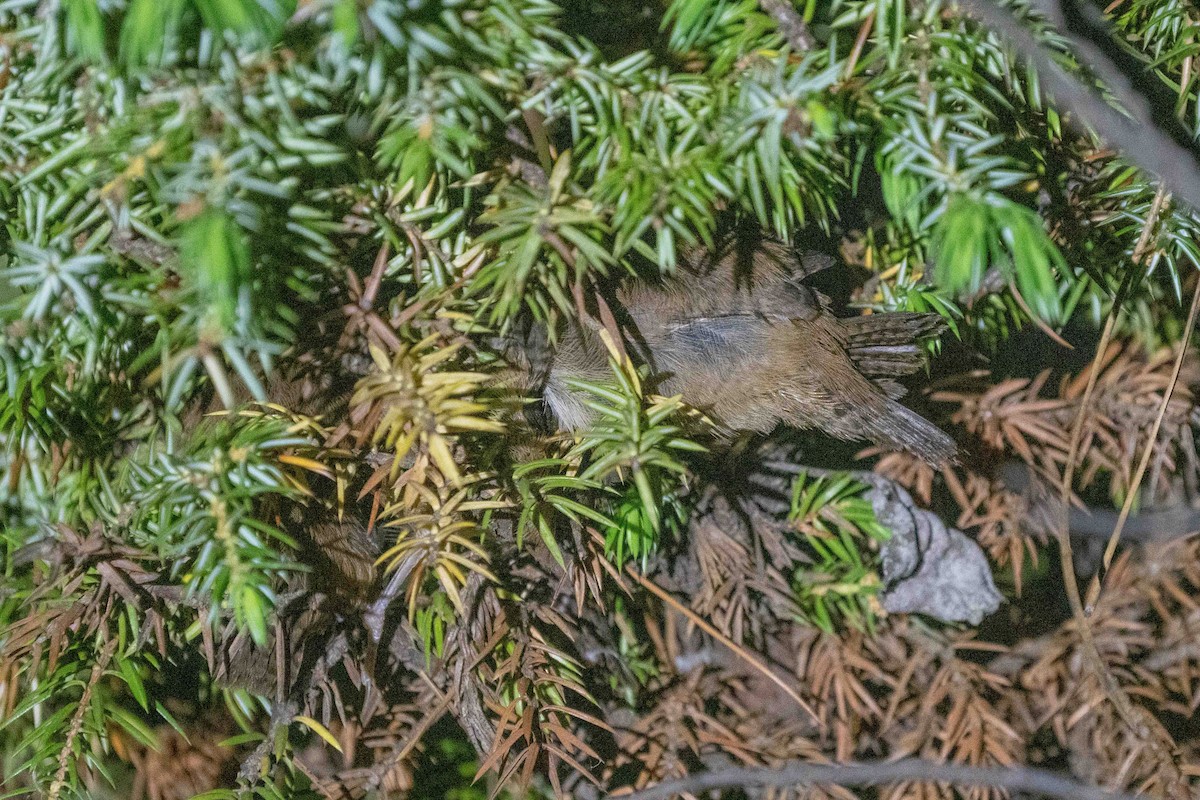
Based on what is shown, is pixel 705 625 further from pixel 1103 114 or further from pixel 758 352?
pixel 1103 114

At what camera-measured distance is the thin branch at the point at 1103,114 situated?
748 mm

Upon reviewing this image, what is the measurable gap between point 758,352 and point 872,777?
2.21ft

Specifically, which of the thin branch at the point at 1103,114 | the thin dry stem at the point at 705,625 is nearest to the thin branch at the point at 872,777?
the thin dry stem at the point at 705,625

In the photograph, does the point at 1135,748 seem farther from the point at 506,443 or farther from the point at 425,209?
the point at 425,209

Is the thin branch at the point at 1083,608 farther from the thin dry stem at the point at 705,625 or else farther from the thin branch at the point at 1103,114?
the thin dry stem at the point at 705,625

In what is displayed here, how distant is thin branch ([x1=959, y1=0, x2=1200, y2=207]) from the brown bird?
0.92 feet

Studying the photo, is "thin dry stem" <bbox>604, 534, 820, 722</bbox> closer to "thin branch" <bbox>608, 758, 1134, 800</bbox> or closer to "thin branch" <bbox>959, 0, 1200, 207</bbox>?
"thin branch" <bbox>608, 758, 1134, 800</bbox>

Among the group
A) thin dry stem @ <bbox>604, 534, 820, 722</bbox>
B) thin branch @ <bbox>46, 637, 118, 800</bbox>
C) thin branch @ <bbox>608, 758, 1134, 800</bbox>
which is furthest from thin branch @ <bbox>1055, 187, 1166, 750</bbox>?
thin branch @ <bbox>46, 637, 118, 800</bbox>

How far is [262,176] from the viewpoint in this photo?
70cm

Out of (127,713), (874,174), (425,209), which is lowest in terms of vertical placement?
(127,713)

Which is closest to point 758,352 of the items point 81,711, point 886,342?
point 886,342

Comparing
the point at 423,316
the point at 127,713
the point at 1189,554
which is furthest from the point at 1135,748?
the point at 127,713

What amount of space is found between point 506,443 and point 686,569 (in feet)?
1.51

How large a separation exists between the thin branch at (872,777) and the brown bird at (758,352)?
0.47m
